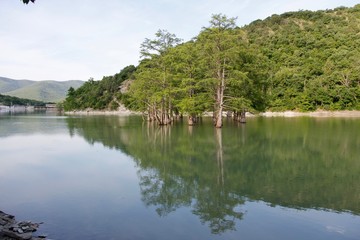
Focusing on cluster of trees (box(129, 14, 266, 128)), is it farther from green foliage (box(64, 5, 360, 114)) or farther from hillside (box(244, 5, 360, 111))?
hillside (box(244, 5, 360, 111))

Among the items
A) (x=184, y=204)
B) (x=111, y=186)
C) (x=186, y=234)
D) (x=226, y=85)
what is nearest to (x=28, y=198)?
(x=111, y=186)

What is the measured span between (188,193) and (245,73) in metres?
29.9

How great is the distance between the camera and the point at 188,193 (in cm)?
1160

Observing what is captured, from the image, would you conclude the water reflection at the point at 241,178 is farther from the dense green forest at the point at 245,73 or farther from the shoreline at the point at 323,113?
the shoreline at the point at 323,113

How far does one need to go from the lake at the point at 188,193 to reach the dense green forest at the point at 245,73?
21.7 m

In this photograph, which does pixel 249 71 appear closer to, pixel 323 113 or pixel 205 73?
pixel 205 73

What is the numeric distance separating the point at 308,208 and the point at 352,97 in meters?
84.6

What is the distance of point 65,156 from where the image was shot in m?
20.6

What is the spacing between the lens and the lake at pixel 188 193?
812 cm

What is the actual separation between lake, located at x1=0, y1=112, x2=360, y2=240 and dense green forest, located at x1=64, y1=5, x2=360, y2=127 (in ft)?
71.1

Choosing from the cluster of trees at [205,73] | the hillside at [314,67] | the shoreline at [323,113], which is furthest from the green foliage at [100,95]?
the cluster of trees at [205,73]

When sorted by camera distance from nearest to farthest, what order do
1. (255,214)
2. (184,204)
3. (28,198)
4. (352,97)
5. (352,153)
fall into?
A: (255,214) < (184,204) < (28,198) < (352,153) < (352,97)

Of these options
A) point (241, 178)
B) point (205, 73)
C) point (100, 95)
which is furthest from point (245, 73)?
point (100, 95)

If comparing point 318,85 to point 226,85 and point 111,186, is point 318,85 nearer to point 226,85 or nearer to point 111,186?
point 226,85
